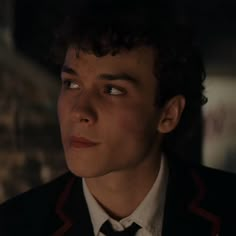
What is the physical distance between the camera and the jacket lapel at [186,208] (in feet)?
4.68

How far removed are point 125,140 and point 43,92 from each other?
1.68 meters

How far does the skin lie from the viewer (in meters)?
1.31

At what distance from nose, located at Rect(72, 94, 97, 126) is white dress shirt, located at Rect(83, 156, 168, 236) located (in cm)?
25

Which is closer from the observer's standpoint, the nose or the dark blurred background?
the nose

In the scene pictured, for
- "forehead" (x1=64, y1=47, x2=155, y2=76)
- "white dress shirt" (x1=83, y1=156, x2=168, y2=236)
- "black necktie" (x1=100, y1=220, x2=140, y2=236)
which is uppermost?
"forehead" (x1=64, y1=47, x2=155, y2=76)

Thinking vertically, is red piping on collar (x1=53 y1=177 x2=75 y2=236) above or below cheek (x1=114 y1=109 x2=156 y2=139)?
below

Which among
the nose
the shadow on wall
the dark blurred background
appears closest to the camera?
the nose

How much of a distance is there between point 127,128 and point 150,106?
10 cm

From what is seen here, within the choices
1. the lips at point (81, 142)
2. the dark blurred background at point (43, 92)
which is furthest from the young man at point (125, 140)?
the dark blurred background at point (43, 92)

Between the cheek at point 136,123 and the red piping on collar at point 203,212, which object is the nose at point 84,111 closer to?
the cheek at point 136,123

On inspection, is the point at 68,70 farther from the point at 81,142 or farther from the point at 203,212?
the point at 203,212

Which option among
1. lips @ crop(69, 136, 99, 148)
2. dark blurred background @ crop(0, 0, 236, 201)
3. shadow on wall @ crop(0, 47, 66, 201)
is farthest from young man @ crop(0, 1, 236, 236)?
shadow on wall @ crop(0, 47, 66, 201)

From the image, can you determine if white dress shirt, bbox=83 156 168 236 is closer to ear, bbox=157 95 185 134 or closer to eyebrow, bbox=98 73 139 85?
ear, bbox=157 95 185 134

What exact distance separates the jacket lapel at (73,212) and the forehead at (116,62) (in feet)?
1.10
